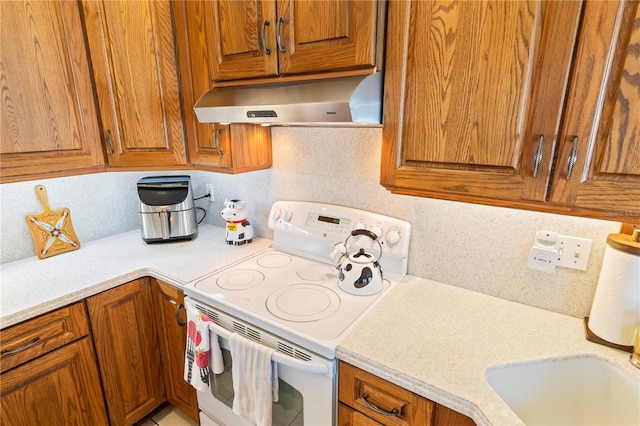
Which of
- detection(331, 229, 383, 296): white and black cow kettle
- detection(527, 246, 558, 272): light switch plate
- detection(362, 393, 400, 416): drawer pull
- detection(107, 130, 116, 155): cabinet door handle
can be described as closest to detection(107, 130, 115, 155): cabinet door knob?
detection(107, 130, 116, 155): cabinet door handle

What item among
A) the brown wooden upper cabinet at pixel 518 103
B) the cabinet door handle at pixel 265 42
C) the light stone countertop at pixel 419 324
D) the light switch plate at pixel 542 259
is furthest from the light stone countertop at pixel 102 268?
the light switch plate at pixel 542 259

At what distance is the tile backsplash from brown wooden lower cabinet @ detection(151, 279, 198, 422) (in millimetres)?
571

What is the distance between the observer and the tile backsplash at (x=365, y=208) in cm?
112

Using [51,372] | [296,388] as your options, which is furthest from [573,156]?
[51,372]

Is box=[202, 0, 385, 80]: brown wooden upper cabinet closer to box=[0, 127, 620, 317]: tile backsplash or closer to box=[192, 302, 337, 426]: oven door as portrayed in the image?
box=[0, 127, 620, 317]: tile backsplash

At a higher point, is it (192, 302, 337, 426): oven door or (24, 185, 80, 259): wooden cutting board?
(24, 185, 80, 259): wooden cutting board

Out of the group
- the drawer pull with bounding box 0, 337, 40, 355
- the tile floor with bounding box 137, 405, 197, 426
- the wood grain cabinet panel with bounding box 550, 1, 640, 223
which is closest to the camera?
the wood grain cabinet panel with bounding box 550, 1, 640, 223

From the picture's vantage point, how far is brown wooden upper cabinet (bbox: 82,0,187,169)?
1372 millimetres

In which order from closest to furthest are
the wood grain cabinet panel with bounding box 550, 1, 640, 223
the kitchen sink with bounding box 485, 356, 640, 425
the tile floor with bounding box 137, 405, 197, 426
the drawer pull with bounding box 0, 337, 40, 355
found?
the wood grain cabinet panel with bounding box 550, 1, 640, 223 → the kitchen sink with bounding box 485, 356, 640, 425 → the drawer pull with bounding box 0, 337, 40, 355 → the tile floor with bounding box 137, 405, 197, 426

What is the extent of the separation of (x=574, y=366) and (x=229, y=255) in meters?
1.38

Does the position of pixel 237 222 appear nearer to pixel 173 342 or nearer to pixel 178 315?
pixel 178 315

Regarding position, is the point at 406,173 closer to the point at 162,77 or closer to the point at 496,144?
the point at 496,144

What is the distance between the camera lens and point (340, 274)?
1.27 m

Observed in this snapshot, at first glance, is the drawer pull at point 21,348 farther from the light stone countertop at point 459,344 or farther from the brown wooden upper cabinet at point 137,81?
the light stone countertop at point 459,344
